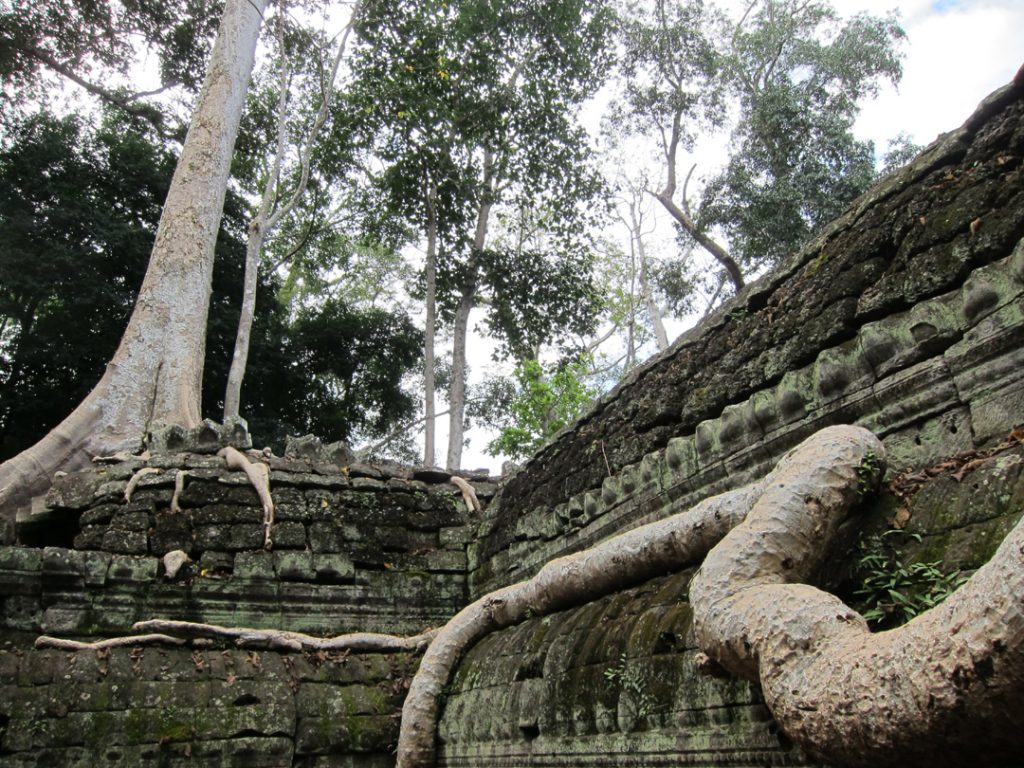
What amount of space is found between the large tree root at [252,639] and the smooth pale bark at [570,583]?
1.83 ft

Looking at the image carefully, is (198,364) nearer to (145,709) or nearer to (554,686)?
(145,709)

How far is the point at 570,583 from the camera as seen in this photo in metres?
3.41

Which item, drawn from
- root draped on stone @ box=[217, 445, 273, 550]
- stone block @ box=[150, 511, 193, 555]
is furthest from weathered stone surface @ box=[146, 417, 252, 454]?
stone block @ box=[150, 511, 193, 555]

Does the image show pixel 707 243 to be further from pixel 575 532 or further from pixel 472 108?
pixel 575 532

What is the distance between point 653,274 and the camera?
59.6 ft

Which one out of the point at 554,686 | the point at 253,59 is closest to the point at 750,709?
the point at 554,686

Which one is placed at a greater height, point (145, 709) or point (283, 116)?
point (283, 116)

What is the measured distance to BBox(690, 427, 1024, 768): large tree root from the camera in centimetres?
134

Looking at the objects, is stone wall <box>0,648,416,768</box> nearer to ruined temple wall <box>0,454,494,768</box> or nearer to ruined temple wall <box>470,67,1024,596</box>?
ruined temple wall <box>0,454,494,768</box>

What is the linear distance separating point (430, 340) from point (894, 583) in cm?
1219

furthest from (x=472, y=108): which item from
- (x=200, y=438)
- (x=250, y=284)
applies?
(x=200, y=438)

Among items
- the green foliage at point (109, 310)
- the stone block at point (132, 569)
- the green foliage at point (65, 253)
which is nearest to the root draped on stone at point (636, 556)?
the stone block at point (132, 569)

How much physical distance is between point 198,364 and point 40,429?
A: 6678 mm

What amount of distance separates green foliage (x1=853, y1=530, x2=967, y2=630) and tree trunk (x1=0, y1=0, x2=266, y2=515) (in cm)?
579
